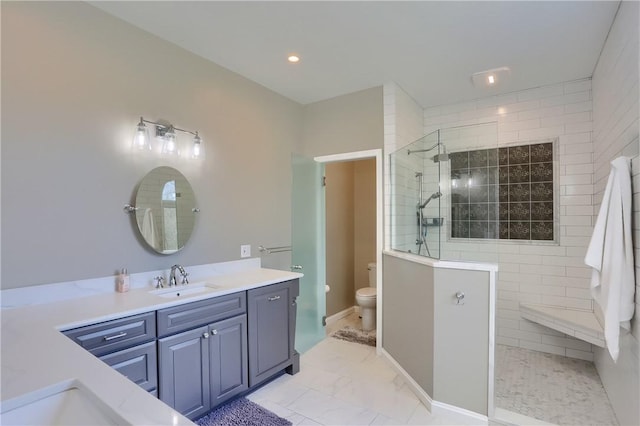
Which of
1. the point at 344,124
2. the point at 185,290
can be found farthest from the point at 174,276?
the point at 344,124

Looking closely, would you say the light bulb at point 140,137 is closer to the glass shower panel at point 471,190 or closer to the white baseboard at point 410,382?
the glass shower panel at point 471,190

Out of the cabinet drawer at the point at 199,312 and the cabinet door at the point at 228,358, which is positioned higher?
the cabinet drawer at the point at 199,312

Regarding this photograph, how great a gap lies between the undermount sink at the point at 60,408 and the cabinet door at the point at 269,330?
1.54m

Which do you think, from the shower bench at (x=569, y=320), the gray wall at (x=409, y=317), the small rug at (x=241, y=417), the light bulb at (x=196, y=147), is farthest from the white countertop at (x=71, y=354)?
the shower bench at (x=569, y=320)

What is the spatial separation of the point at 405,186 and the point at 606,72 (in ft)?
5.91

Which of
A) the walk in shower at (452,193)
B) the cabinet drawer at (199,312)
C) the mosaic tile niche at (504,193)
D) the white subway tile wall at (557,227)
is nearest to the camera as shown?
the cabinet drawer at (199,312)

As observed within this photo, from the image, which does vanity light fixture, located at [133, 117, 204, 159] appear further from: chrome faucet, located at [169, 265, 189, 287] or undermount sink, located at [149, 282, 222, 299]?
undermount sink, located at [149, 282, 222, 299]

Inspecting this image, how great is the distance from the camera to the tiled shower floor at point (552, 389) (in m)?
2.26

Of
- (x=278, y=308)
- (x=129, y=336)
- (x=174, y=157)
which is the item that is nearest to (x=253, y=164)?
(x=174, y=157)

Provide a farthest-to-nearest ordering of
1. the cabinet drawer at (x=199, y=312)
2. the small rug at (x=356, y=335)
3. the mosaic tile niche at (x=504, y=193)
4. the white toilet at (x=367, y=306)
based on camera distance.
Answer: the white toilet at (x=367, y=306)
the small rug at (x=356, y=335)
the mosaic tile niche at (x=504, y=193)
the cabinet drawer at (x=199, y=312)

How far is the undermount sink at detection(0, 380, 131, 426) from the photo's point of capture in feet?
2.64

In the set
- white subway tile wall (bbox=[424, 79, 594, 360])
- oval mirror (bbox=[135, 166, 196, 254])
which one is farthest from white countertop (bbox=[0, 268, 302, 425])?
white subway tile wall (bbox=[424, 79, 594, 360])

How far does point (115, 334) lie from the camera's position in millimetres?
1677

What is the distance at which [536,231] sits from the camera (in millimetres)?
3387
